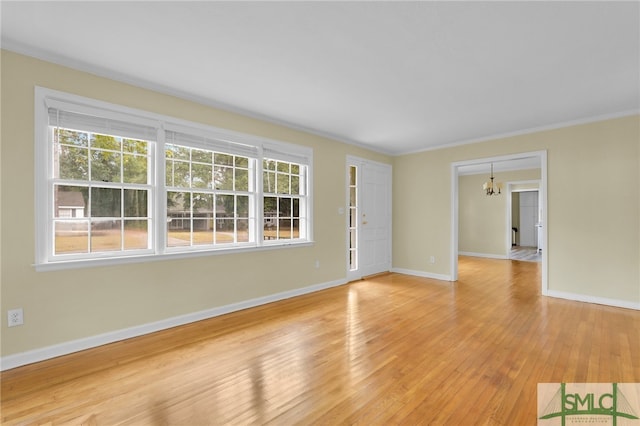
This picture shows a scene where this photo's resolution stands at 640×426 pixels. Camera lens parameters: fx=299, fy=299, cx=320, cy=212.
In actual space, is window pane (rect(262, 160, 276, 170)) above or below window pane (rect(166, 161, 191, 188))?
above

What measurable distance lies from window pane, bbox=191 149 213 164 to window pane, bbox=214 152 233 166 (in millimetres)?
80

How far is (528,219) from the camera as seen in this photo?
1122 cm

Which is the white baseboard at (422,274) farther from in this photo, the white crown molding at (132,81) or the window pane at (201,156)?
the window pane at (201,156)

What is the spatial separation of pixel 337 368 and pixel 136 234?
2.49m

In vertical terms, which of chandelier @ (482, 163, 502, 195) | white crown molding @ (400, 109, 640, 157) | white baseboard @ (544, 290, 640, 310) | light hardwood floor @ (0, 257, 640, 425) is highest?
white crown molding @ (400, 109, 640, 157)

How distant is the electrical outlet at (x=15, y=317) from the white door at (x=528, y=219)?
13.4 metres

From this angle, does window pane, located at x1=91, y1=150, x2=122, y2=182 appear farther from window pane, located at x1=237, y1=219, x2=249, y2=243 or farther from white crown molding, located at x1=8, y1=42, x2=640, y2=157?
window pane, located at x1=237, y1=219, x2=249, y2=243

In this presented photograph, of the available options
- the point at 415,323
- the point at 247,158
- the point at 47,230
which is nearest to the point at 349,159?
the point at 247,158

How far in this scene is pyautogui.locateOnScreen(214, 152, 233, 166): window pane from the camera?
388cm

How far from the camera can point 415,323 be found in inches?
138

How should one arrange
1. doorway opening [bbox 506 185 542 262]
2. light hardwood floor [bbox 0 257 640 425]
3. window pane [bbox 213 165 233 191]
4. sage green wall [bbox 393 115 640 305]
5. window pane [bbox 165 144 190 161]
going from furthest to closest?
doorway opening [bbox 506 185 542 262]
sage green wall [bbox 393 115 640 305]
window pane [bbox 213 165 233 191]
window pane [bbox 165 144 190 161]
light hardwood floor [bbox 0 257 640 425]

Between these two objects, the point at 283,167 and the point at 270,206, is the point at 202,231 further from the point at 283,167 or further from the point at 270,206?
the point at 283,167

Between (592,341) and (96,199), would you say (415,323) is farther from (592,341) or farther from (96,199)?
(96,199)

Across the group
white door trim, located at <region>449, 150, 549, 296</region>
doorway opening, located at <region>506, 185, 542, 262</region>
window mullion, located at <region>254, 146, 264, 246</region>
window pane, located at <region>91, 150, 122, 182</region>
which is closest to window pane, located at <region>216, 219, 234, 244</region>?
window mullion, located at <region>254, 146, 264, 246</region>
